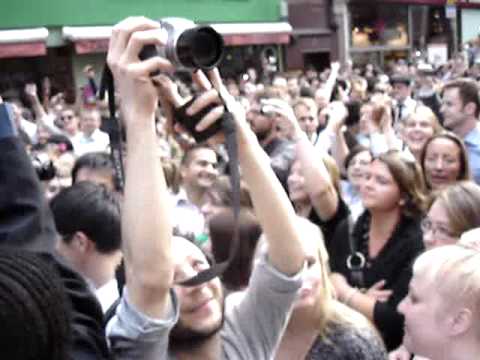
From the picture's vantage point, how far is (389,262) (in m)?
3.11

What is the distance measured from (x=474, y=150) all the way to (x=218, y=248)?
2.61m

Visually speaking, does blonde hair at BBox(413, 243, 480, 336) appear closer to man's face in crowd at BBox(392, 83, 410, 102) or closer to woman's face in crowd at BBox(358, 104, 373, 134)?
woman's face in crowd at BBox(358, 104, 373, 134)

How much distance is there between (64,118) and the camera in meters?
7.54

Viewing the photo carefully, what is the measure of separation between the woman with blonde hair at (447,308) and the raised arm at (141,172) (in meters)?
0.82

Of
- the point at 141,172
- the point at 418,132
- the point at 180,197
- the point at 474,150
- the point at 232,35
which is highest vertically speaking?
the point at 141,172

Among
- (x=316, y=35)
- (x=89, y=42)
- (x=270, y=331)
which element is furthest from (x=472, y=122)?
(x=316, y=35)

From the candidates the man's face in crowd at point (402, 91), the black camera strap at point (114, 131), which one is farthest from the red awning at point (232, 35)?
the black camera strap at point (114, 131)

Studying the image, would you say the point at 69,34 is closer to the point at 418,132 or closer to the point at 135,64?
the point at 418,132

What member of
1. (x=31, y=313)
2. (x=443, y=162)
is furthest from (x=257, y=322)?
(x=443, y=162)

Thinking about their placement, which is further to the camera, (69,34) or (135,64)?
(69,34)

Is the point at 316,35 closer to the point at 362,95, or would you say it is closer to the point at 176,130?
→ the point at 362,95

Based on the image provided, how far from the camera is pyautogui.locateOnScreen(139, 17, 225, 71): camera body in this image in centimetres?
135

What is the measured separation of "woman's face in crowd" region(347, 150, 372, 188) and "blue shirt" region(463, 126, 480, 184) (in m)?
0.67

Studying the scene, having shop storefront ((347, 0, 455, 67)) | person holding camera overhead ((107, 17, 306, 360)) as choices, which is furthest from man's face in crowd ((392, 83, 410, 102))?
shop storefront ((347, 0, 455, 67))
